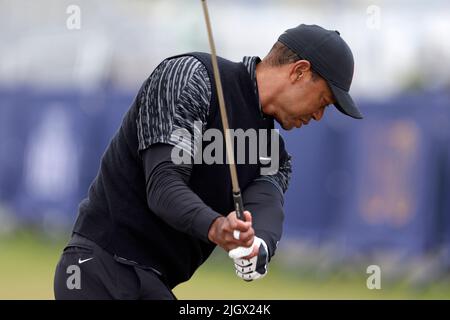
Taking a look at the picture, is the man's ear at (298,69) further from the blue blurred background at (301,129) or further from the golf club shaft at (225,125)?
the blue blurred background at (301,129)

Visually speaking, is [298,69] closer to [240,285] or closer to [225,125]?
[225,125]

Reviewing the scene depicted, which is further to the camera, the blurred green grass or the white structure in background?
the white structure in background

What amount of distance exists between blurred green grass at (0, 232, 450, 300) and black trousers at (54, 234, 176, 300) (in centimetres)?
466

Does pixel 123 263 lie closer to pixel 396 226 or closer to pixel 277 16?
pixel 396 226

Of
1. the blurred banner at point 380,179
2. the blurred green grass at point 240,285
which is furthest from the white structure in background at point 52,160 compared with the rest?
the blurred banner at point 380,179

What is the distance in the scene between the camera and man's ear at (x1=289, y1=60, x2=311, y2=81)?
4.31 metres

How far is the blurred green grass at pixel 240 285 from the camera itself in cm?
934

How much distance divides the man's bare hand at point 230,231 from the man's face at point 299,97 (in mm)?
681

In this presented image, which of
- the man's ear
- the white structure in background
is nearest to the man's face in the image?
the man's ear

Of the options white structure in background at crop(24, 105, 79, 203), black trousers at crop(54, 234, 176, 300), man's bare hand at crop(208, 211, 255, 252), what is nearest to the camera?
man's bare hand at crop(208, 211, 255, 252)

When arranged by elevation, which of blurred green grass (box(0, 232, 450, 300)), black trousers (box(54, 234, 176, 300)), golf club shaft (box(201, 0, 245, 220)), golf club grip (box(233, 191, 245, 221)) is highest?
golf club shaft (box(201, 0, 245, 220))

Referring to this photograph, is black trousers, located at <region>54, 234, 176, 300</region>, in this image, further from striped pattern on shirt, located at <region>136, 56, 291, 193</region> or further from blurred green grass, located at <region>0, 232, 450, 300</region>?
blurred green grass, located at <region>0, 232, 450, 300</region>

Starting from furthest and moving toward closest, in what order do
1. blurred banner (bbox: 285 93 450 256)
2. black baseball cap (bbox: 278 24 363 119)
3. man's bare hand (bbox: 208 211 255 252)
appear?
1. blurred banner (bbox: 285 93 450 256)
2. black baseball cap (bbox: 278 24 363 119)
3. man's bare hand (bbox: 208 211 255 252)

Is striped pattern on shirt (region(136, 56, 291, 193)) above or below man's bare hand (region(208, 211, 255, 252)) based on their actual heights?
above
